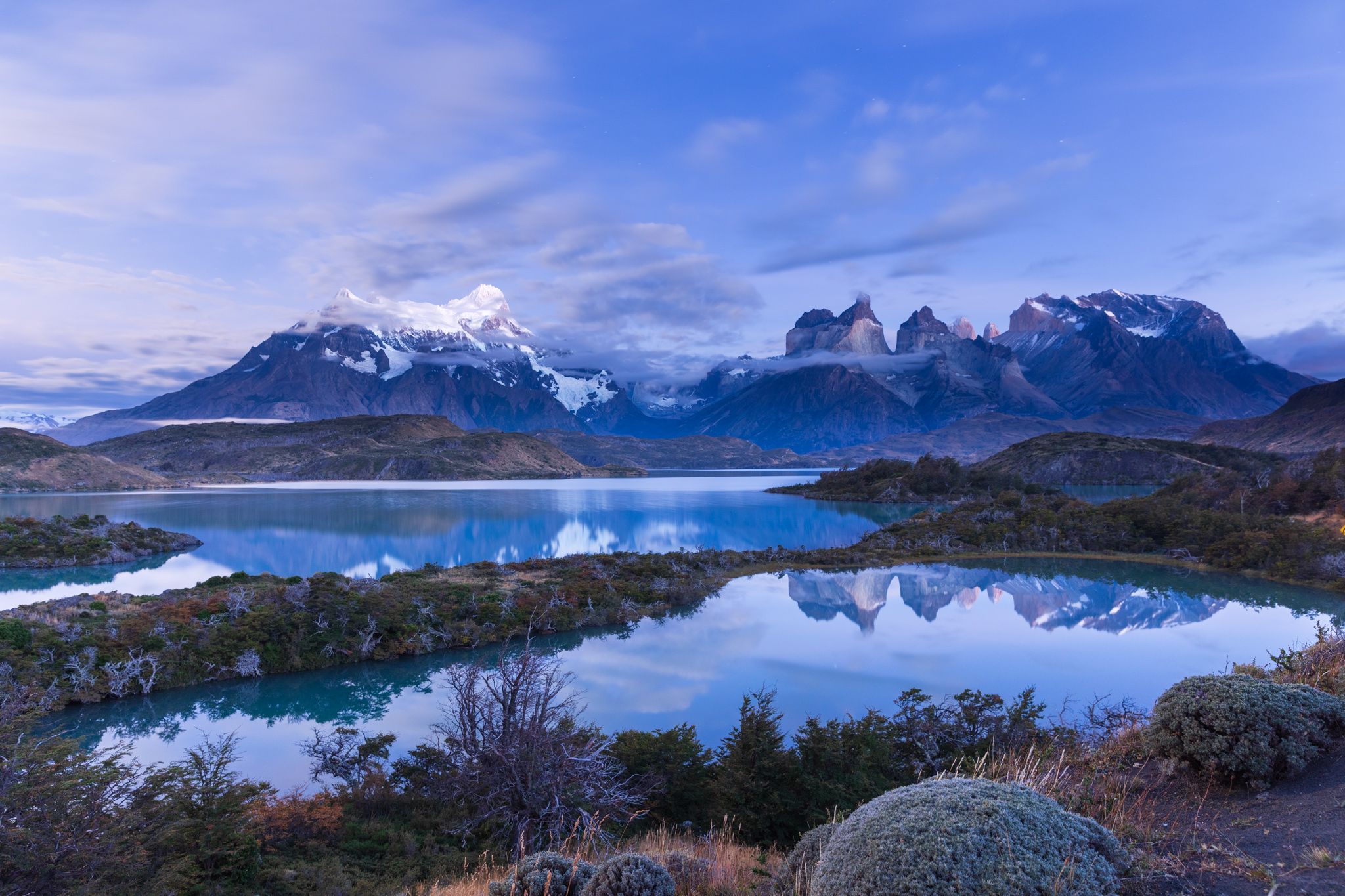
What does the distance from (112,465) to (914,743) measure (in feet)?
498

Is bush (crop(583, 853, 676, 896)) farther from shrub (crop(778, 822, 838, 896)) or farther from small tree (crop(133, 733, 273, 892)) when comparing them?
small tree (crop(133, 733, 273, 892))

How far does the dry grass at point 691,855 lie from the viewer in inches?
225

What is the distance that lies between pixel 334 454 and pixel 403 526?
123 metres

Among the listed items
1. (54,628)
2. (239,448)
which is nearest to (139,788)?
(54,628)

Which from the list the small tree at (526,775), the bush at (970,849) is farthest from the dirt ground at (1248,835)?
the small tree at (526,775)

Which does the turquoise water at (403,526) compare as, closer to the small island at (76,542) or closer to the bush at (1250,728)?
the small island at (76,542)

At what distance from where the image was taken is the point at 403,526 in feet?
193

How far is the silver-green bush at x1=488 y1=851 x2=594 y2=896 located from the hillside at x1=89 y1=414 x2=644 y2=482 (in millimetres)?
156651

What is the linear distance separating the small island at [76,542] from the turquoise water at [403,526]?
6.36 ft

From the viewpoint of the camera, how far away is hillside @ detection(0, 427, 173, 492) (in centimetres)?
10156

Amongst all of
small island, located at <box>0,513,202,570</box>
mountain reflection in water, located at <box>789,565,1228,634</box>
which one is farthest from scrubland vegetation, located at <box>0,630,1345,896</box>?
small island, located at <box>0,513,202,570</box>

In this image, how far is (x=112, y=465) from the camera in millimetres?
118188

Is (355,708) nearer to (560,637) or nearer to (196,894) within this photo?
(560,637)

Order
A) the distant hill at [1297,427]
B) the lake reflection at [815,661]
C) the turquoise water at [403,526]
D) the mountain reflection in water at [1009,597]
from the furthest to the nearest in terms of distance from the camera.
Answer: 1. the distant hill at [1297,427]
2. the turquoise water at [403,526]
3. the mountain reflection in water at [1009,597]
4. the lake reflection at [815,661]
